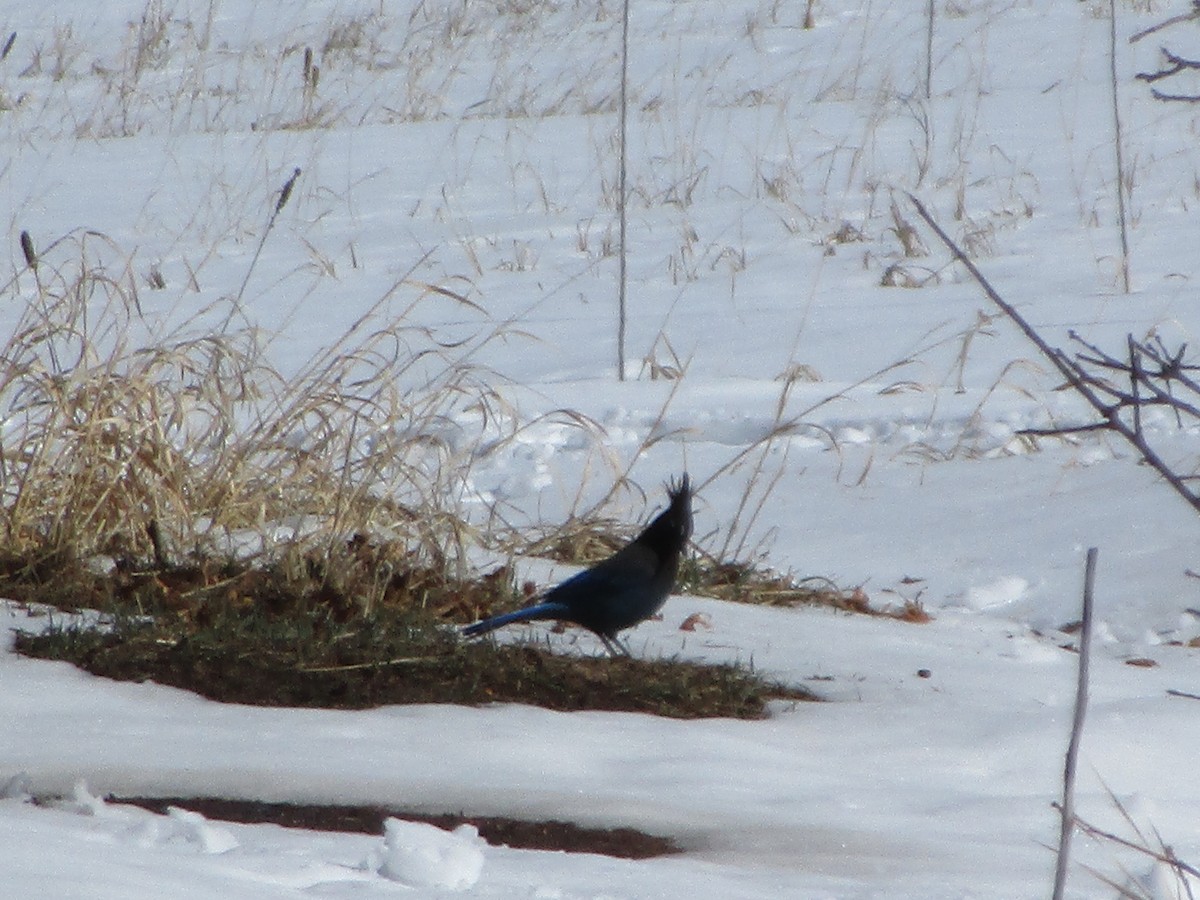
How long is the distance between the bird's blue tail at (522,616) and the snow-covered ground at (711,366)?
0.21 m

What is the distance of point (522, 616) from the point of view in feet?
10.1

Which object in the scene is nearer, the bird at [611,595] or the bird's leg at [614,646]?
the bird at [611,595]

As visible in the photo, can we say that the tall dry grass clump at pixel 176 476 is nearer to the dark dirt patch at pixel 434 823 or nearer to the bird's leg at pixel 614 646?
the bird's leg at pixel 614 646

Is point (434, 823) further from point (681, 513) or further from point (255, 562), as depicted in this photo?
point (255, 562)

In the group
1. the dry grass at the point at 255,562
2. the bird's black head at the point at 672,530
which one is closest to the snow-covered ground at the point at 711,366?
the dry grass at the point at 255,562

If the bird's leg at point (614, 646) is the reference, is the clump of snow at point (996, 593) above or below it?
above

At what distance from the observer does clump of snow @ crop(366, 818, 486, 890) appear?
1.92 m

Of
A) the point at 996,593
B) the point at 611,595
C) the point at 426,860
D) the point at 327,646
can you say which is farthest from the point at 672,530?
the point at 426,860

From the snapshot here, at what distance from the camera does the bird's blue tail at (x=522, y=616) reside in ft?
10.0

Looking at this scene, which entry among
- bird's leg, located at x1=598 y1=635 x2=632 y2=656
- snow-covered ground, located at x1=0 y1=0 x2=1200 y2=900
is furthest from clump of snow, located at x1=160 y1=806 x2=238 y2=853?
bird's leg, located at x1=598 y1=635 x2=632 y2=656

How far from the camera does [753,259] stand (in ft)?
27.1

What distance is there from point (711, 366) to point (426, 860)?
4713mm

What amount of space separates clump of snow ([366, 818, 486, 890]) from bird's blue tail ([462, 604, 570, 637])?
Result: 1.06 metres

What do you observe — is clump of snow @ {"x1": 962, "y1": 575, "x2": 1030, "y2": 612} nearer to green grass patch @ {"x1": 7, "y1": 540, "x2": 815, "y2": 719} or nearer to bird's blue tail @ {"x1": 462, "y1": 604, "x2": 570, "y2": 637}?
green grass patch @ {"x1": 7, "y1": 540, "x2": 815, "y2": 719}
